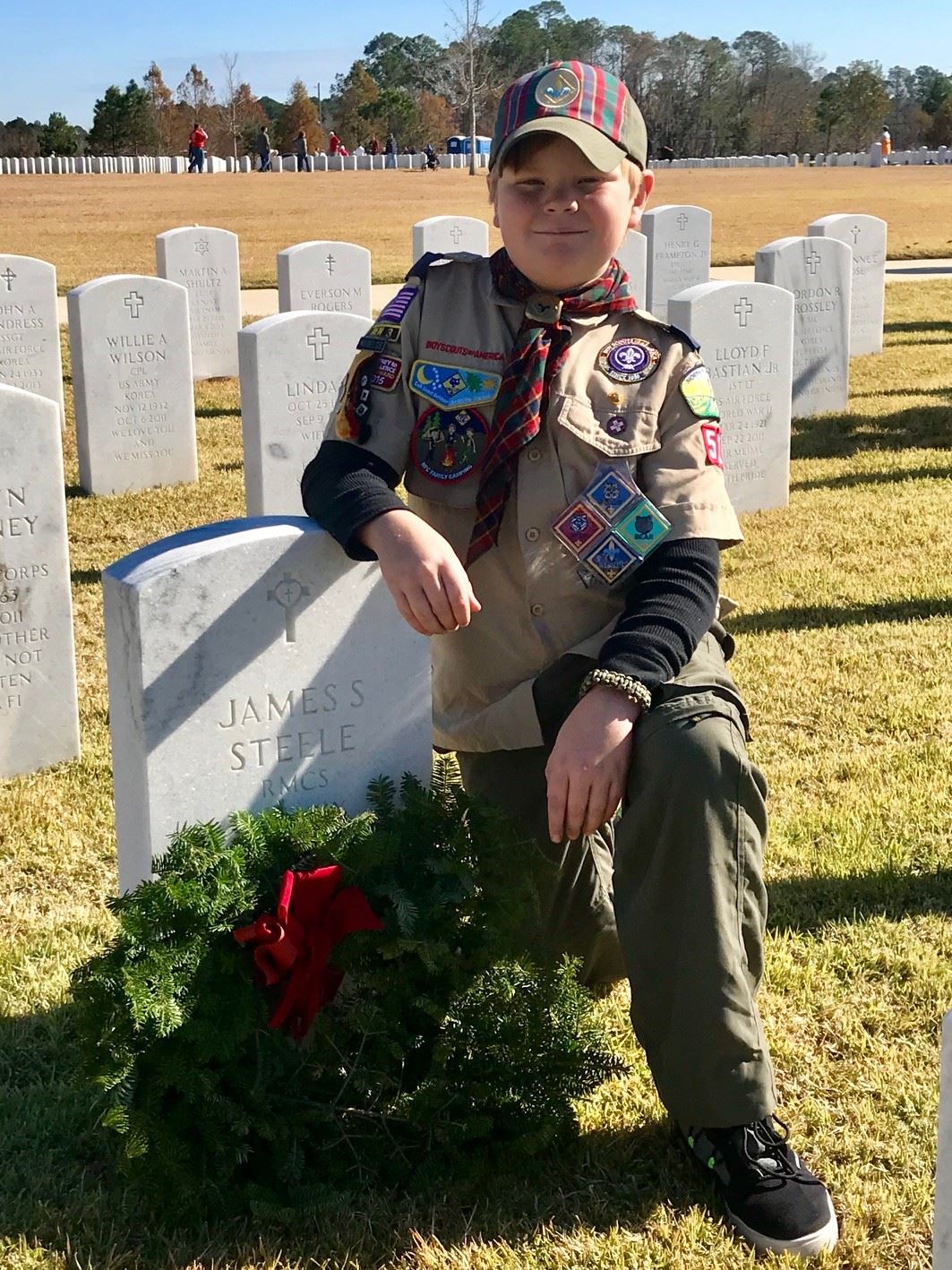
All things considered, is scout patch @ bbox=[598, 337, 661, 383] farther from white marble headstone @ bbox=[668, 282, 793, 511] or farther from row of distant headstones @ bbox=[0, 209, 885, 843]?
white marble headstone @ bbox=[668, 282, 793, 511]

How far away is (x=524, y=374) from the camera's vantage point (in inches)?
97.3

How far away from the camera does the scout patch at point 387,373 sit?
2.51 m

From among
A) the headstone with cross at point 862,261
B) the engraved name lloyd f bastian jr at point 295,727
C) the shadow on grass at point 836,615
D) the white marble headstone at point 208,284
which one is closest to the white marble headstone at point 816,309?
the headstone with cross at point 862,261

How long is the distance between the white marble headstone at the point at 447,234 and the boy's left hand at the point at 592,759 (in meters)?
9.25

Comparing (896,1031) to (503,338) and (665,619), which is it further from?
(503,338)

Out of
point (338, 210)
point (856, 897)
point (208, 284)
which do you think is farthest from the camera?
point (338, 210)

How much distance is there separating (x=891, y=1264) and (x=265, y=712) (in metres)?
Answer: 1.30

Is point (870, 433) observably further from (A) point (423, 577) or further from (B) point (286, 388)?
(A) point (423, 577)

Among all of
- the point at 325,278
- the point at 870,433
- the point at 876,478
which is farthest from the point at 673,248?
the point at 876,478

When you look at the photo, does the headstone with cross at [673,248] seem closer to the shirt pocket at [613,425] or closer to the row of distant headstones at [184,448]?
the row of distant headstones at [184,448]

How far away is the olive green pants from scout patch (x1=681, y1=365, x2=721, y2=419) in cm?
45

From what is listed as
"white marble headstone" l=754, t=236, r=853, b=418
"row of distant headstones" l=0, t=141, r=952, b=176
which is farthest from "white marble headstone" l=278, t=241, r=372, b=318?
"row of distant headstones" l=0, t=141, r=952, b=176

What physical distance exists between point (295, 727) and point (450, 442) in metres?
0.55

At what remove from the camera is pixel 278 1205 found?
2268mm
